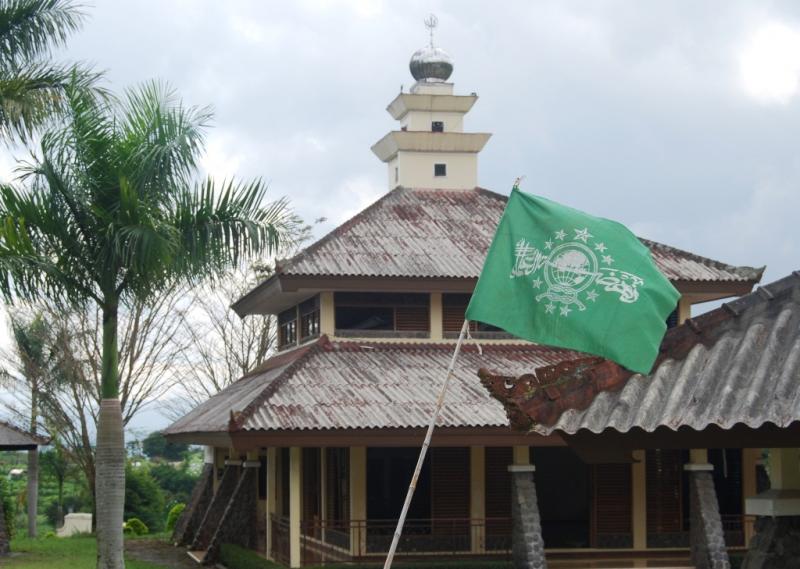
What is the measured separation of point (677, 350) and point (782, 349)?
628 millimetres

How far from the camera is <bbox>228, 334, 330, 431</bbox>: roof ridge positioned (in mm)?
21094

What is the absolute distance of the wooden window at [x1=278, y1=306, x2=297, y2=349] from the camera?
28773 millimetres

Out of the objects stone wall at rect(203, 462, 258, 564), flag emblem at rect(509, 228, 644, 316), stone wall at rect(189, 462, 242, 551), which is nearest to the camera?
flag emblem at rect(509, 228, 644, 316)

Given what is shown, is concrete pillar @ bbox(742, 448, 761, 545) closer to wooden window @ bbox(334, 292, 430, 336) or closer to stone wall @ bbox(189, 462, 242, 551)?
wooden window @ bbox(334, 292, 430, 336)

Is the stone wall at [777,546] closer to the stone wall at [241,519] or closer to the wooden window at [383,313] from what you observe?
the wooden window at [383,313]

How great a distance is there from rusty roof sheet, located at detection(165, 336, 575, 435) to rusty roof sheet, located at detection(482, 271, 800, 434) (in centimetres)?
1360

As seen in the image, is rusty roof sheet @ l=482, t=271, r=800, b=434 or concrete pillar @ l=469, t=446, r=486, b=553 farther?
concrete pillar @ l=469, t=446, r=486, b=553

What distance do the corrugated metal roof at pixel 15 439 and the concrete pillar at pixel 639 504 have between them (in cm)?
1221

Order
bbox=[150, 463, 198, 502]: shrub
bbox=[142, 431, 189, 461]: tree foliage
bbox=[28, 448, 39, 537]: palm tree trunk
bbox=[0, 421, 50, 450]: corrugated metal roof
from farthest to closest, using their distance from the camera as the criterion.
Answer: bbox=[142, 431, 189, 461]: tree foliage, bbox=[150, 463, 198, 502]: shrub, bbox=[28, 448, 39, 537]: palm tree trunk, bbox=[0, 421, 50, 450]: corrugated metal roof

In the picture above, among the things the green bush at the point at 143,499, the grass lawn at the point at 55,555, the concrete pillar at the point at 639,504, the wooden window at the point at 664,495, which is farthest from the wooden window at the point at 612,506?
the green bush at the point at 143,499

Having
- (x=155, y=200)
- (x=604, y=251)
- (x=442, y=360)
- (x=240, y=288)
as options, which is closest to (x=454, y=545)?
(x=442, y=360)

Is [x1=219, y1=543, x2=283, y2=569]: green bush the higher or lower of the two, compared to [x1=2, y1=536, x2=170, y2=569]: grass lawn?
higher

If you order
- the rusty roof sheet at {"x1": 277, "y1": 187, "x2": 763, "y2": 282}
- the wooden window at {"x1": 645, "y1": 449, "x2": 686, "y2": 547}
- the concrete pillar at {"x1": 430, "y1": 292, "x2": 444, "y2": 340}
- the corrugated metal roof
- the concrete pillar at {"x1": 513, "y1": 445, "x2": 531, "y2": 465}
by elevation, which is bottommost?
the wooden window at {"x1": 645, "y1": 449, "x2": 686, "y2": 547}

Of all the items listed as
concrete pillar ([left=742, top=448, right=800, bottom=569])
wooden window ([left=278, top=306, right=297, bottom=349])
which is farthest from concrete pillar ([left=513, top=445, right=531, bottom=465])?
concrete pillar ([left=742, top=448, right=800, bottom=569])
